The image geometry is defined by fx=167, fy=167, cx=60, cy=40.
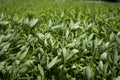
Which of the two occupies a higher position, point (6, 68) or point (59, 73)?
point (6, 68)

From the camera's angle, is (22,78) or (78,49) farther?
(78,49)

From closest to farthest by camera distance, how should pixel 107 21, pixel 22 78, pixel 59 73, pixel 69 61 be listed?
pixel 22 78 < pixel 59 73 < pixel 69 61 < pixel 107 21

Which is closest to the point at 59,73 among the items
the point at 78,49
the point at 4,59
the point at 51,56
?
the point at 51,56

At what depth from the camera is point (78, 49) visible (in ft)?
6.78

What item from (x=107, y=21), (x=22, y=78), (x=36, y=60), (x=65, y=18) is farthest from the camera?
(x=65, y=18)

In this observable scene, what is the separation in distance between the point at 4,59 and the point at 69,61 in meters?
0.73

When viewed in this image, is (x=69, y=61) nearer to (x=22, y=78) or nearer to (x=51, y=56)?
(x=51, y=56)

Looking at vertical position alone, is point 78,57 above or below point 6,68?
below

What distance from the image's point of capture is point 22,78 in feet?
5.20

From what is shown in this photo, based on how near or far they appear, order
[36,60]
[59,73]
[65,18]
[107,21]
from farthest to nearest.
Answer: [65,18], [107,21], [36,60], [59,73]

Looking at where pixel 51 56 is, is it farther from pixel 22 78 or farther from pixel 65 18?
pixel 65 18

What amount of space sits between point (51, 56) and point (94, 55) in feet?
1.66

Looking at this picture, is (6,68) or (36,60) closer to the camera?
(6,68)

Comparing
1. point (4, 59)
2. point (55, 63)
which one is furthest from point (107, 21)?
point (4, 59)
